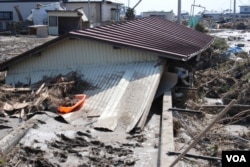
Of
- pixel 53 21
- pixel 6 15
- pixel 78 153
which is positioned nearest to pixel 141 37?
pixel 78 153

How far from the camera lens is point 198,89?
1256 centimetres

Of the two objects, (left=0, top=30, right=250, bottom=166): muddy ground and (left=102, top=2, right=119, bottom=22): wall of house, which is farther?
(left=102, top=2, right=119, bottom=22): wall of house

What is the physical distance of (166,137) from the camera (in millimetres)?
7293

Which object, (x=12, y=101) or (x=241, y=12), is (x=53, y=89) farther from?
(x=241, y=12)

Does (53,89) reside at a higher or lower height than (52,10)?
lower

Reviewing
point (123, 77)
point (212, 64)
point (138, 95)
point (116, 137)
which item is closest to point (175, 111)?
point (138, 95)

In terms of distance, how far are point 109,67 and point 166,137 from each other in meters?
4.26

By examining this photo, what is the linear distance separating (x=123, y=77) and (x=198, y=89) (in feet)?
11.3

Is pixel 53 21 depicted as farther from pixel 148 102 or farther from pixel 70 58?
pixel 148 102

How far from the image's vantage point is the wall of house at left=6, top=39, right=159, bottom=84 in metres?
11.2

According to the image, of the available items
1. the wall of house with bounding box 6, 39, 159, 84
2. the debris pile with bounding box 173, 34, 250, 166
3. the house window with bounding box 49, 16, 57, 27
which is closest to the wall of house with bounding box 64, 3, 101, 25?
the house window with bounding box 49, 16, 57, 27

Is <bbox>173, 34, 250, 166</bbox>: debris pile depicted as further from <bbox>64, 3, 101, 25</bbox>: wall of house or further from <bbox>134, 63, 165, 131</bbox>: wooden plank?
<bbox>64, 3, 101, 25</bbox>: wall of house

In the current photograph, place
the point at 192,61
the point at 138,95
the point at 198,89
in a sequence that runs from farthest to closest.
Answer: the point at 192,61 → the point at 198,89 → the point at 138,95

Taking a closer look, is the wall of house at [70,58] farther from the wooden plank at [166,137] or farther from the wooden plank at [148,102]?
the wooden plank at [166,137]
